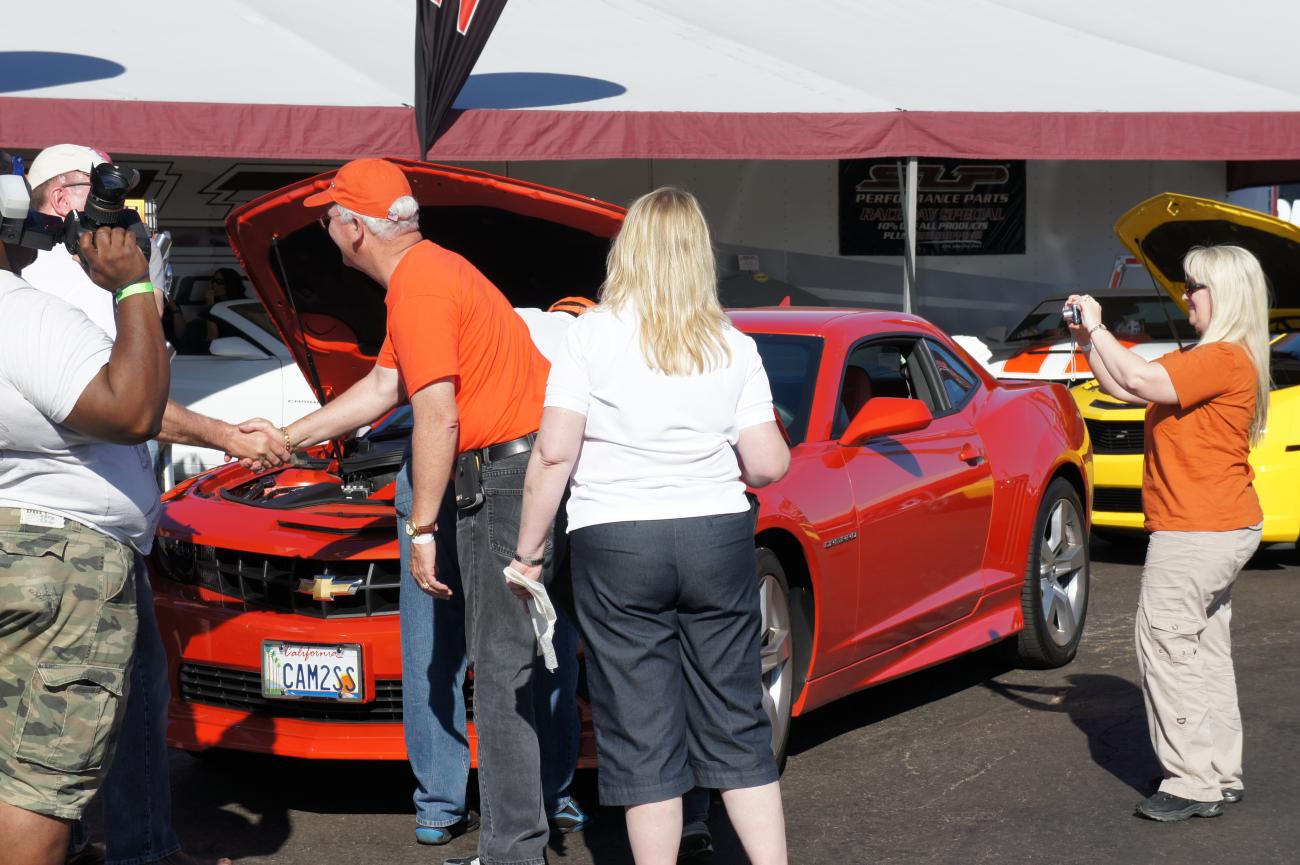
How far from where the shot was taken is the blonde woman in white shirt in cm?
360

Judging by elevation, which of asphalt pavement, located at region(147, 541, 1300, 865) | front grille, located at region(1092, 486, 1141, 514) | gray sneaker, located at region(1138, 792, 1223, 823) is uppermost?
front grille, located at region(1092, 486, 1141, 514)

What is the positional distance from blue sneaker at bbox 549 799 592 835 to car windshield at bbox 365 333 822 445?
1469 mm

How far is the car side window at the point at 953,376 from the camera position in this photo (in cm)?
640

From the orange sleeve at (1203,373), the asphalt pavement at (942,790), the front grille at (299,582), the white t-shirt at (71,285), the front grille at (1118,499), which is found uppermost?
the white t-shirt at (71,285)

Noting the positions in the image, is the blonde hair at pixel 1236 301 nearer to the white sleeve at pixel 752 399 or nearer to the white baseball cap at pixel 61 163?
the white sleeve at pixel 752 399

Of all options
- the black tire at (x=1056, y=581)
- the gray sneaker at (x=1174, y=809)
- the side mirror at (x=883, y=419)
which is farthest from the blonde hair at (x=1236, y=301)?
the black tire at (x=1056, y=581)

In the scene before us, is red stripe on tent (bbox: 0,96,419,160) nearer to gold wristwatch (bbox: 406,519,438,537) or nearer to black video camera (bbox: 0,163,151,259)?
gold wristwatch (bbox: 406,519,438,537)

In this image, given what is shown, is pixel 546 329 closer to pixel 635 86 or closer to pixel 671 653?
pixel 671 653

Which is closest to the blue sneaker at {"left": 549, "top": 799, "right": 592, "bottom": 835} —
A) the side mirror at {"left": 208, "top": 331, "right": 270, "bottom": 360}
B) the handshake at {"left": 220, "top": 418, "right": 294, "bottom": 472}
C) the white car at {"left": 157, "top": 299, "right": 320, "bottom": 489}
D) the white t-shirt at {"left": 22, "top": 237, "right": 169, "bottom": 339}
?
the handshake at {"left": 220, "top": 418, "right": 294, "bottom": 472}

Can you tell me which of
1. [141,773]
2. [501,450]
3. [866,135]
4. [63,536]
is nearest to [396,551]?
[501,450]

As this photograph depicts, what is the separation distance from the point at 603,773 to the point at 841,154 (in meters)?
10.1

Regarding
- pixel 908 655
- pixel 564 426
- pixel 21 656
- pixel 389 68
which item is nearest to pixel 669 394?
pixel 564 426

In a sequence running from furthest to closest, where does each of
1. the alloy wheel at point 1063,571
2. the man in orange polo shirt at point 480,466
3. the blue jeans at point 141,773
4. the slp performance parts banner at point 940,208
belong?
1. the slp performance parts banner at point 940,208
2. the alloy wheel at point 1063,571
3. the man in orange polo shirt at point 480,466
4. the blue jeans at point 141,773

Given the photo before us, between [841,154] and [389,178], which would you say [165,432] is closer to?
[389,178]
